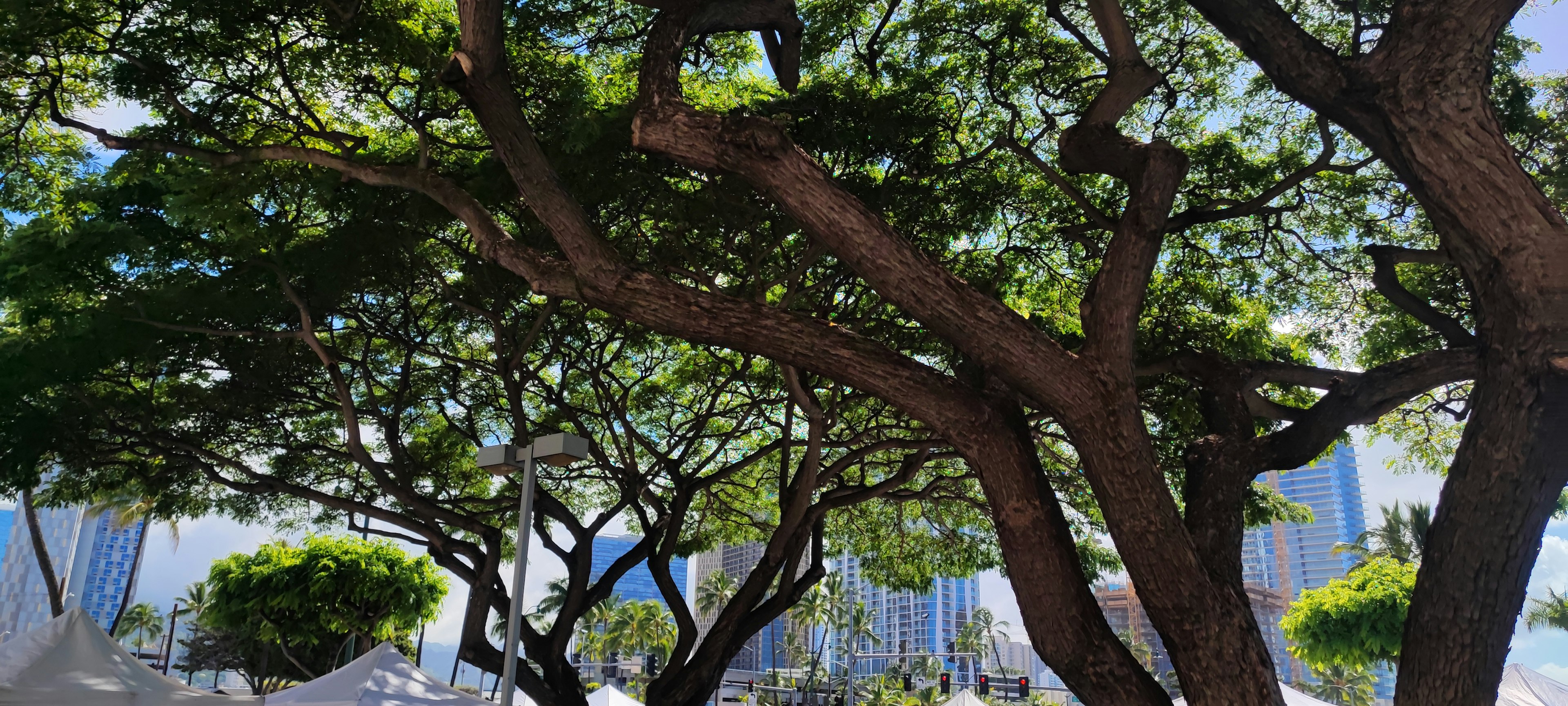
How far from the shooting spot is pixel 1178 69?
29.1ft

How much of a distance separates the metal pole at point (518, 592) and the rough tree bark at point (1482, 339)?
4.85m

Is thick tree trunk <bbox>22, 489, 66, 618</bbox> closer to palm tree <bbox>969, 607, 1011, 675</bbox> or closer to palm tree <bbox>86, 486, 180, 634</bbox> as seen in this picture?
palm tree <bbox>86, 486, 180, 634</bbox>

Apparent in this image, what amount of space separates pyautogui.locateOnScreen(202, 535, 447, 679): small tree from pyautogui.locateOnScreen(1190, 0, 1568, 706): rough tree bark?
21200 mm

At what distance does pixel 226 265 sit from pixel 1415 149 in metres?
9.43

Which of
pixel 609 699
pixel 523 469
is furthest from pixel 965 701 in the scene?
pixel 523 469

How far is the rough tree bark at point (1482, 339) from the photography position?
394cm

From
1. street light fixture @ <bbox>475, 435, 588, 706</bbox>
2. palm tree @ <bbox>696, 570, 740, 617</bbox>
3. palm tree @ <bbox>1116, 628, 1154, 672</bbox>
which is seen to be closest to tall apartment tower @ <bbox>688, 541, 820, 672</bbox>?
palm tree @ <bbox>696, 570, 740, 617</bbox>

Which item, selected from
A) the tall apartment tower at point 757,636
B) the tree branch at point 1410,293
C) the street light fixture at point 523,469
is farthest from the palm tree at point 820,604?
the tree branch at point 1410,293

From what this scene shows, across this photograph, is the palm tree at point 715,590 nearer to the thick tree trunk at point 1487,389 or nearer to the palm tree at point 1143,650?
the palm tree at point 1143,650

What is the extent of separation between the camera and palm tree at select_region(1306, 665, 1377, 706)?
5419cm

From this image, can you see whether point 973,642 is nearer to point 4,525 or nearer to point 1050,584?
point 1050,584

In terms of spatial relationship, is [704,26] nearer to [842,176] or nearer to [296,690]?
[842,176]

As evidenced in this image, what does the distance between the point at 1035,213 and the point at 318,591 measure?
17.8 meters

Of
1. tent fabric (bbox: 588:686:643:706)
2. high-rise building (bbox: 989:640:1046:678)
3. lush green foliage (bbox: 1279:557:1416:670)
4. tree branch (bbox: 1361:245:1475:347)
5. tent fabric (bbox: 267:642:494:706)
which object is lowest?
high-rise building (bbox: 989:640:1046:678)
